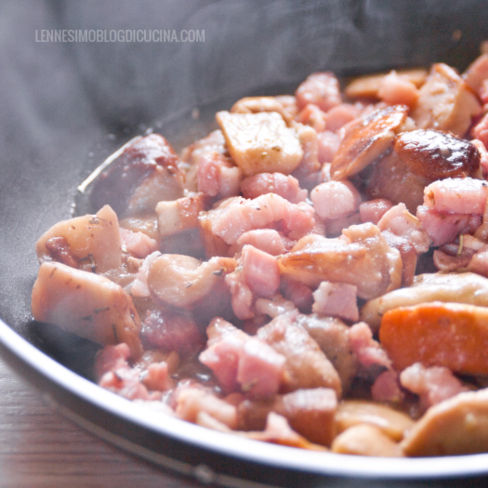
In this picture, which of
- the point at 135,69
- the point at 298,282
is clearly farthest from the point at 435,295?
the point at 135,69

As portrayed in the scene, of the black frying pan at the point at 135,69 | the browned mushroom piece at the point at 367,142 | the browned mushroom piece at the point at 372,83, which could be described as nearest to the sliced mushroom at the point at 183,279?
the black frying pan at the point at 135,69

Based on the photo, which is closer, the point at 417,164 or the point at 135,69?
the point at 417,164

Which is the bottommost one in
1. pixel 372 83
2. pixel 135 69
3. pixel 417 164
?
pixel 417 164

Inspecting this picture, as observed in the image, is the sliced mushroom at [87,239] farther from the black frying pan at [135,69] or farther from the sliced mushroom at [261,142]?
the sliced mushroom at [261,142]

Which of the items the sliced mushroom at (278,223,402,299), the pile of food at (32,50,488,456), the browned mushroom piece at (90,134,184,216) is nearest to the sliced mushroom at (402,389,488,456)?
the pile of food at (32,50,488,456)

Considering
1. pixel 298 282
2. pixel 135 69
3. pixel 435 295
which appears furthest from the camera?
pixel 135 69

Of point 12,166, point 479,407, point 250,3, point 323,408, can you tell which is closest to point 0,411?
point 323,408

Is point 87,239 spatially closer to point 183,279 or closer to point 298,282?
point 183,279

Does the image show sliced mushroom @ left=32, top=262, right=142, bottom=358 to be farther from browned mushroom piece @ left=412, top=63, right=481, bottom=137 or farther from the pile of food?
browned mushroom piece @ left=412, top=63, right=481, bottom=137
